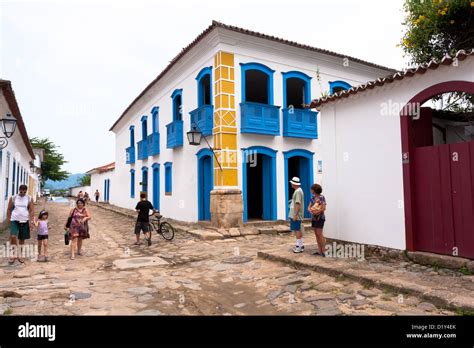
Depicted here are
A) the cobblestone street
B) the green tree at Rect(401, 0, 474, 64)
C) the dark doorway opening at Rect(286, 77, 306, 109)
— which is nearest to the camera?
the cobblestone street

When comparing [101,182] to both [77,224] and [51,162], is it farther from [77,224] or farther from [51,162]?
[77,224]

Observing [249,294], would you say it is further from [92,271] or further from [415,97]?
[415,97]

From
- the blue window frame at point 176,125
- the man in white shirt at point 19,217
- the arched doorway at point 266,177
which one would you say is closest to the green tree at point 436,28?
the arched doorway at point 266,177

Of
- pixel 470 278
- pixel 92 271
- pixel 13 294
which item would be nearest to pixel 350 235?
pixel 470 278

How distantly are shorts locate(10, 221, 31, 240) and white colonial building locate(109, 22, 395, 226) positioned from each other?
214 inches

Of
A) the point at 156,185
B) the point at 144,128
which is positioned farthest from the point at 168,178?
the point at 144,128

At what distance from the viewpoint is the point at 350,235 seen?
6945 millimetres

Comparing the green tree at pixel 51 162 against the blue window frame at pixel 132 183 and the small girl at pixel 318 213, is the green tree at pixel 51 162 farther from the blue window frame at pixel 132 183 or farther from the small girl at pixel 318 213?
the small girl at pixel 318 213

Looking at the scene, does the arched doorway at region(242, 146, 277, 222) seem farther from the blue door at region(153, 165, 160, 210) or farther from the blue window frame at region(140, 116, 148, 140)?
the blue window frame at region(140, 116, 148, 140)

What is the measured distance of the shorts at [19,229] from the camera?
6.89m

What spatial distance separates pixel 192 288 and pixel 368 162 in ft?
13.6

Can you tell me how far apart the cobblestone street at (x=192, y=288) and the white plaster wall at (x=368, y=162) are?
0.80 m

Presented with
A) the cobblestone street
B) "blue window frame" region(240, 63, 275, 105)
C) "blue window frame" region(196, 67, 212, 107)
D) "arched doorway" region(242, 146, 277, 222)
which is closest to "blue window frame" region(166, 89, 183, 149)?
"blue window frame" region(196, 67, 212, 107)

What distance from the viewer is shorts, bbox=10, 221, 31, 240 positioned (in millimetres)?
6891
